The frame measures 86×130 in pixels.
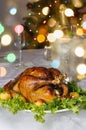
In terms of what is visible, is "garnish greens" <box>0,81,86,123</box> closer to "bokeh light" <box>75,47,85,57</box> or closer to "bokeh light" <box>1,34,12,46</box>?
"bokeh light" <box>75,47,85,57</box>

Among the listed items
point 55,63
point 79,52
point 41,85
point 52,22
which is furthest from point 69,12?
point 41,85

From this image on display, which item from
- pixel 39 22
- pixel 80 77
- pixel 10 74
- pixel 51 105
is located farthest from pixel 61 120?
pixel 39 22

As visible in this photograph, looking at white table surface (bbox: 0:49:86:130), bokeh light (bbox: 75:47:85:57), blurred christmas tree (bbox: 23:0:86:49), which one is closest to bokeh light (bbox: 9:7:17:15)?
blurred christmas tree (bbox: 23:0:86:49)

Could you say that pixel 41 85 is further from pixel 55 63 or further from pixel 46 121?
pixel 55 63

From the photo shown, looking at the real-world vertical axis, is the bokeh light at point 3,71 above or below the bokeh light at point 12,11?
below

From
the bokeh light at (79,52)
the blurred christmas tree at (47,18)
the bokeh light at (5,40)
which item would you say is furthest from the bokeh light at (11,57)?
the blurred christmas tree at (47,18)

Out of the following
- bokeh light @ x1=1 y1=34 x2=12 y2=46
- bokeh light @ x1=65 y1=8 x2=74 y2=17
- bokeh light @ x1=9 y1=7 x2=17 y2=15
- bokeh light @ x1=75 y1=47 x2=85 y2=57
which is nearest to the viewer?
bokeh light @ x1=75 y1=47 x2=85 y2=57

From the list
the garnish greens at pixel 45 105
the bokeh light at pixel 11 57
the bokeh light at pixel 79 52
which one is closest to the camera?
the garnish greens at pixel 45 105

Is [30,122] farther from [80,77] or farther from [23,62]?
[23,62]

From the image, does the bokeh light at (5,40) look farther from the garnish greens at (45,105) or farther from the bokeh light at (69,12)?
the garnish greens at (45,105)
